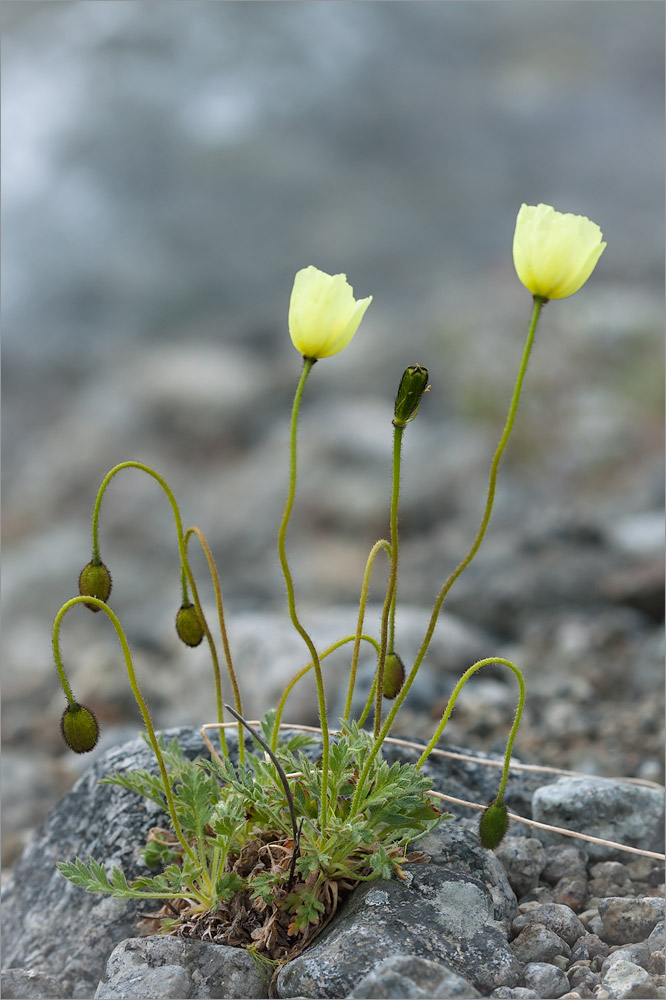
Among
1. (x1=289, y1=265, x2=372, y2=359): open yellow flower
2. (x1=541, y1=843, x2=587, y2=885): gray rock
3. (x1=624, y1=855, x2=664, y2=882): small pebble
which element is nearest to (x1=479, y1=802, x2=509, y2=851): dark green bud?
(x1=541, y1=843, x2=587, y2=885): gray rock

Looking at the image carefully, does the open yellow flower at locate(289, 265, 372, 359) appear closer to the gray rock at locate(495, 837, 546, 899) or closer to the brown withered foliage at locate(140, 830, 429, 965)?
the brown withered foliage at locate(140, 830, 429, 965)

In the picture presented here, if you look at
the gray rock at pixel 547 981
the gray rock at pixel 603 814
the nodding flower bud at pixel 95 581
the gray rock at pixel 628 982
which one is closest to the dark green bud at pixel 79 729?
the nodding flower bud at pixel 95 581

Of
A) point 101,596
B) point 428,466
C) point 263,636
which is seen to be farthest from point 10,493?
point 101,596

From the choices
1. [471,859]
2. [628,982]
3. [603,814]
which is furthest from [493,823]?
[603,814]

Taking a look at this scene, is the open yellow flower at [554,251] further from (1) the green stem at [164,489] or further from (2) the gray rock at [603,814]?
(2) the gray rock at [603,814]

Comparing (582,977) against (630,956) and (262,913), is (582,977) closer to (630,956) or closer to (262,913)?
(630,956)

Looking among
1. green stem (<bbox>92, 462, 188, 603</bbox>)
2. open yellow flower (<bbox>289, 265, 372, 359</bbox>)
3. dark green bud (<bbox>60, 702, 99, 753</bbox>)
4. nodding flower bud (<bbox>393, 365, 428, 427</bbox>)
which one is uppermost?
open yellow flower (<bbox>289, 265, 372, 359</bbox>)

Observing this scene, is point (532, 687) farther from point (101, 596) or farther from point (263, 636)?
point (101, 596)
